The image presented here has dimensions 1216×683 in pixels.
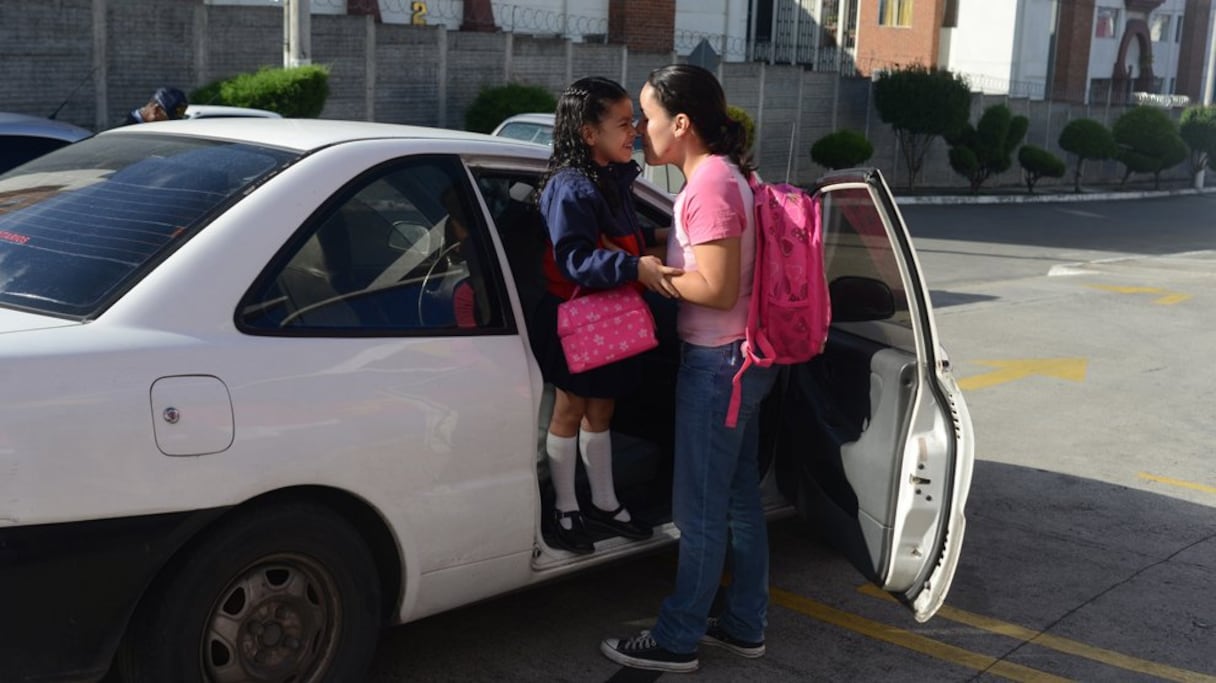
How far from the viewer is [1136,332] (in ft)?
37.2

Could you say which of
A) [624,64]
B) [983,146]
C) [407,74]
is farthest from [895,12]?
[407,74]

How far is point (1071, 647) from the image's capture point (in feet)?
15.3

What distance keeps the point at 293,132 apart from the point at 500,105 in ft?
56.4

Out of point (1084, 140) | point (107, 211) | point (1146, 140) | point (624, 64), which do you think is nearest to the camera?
point (107, 211)

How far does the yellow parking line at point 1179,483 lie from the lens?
6.72 meters

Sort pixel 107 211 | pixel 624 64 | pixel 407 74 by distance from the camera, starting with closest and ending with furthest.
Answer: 1. pixel 107 211
2. pixel 407 74
3. pixel 624 64

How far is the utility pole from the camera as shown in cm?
1363

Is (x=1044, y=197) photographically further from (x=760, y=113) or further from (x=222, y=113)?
(x=222, y=113)

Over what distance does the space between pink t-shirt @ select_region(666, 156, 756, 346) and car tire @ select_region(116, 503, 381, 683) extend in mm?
1207

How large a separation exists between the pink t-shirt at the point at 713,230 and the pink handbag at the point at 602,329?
0.15 m

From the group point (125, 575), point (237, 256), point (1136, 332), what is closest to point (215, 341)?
point (237, 256)

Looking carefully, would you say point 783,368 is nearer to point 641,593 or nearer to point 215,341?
point 641,593

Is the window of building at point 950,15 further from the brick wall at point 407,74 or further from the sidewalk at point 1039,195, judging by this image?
the brick wall at point 407,74

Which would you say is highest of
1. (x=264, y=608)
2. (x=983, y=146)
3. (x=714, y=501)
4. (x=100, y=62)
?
(x=100, y=62)
